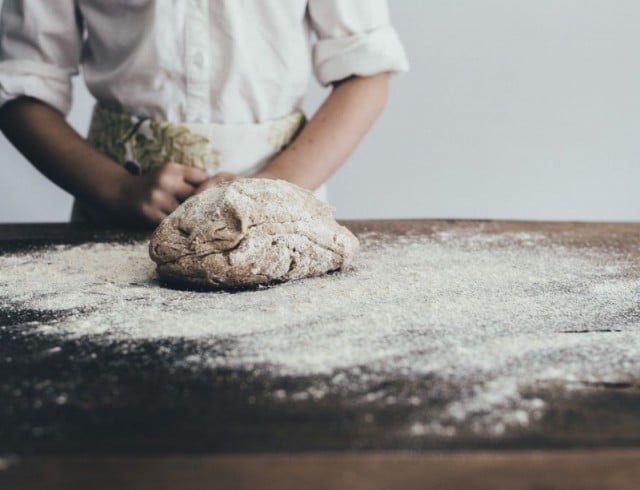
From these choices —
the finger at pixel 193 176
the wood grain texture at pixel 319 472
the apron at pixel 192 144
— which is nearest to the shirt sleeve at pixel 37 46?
the apron at pixel 192 144

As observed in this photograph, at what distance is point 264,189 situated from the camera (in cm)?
78

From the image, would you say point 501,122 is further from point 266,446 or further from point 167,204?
point 266,446

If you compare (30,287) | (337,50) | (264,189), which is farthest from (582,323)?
(337,50)

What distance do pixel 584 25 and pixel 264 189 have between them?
1.58 meters

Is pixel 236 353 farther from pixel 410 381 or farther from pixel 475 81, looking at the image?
pixel 475 81

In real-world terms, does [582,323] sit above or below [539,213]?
above

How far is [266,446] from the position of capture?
38 centimetres

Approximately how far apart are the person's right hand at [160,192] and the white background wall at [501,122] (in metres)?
1.03

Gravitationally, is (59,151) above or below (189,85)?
below

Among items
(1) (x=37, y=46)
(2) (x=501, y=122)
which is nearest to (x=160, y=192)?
(1) (x=37, y=46)

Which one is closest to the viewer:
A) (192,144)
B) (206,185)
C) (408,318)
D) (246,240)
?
(408,318)

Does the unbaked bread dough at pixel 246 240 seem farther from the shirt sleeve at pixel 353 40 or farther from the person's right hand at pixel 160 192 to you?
the shirt sleeve at pixel 353 40

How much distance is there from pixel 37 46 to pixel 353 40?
52 cm

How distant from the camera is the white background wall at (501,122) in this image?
6.67 ft
